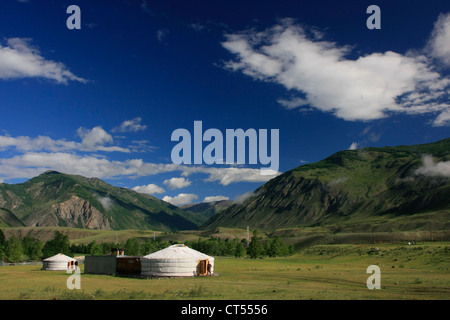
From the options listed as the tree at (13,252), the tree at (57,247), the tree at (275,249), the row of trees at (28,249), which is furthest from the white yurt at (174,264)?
the tree at (57,247)

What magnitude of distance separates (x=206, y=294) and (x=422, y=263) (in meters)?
48.3

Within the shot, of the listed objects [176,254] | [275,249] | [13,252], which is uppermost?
[176,254]

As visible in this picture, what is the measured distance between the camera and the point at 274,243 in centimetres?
13162

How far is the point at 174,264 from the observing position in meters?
49.1

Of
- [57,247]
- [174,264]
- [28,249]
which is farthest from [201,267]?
[28,249]

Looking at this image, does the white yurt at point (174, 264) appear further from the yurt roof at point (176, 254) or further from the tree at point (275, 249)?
the tree at point (275, 249)

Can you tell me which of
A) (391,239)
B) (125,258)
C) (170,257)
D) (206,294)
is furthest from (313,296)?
(391,239)

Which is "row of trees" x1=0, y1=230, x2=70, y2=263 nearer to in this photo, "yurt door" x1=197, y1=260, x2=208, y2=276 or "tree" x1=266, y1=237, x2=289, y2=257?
"tree" x1=266, y1=237, x2=289, y2=257

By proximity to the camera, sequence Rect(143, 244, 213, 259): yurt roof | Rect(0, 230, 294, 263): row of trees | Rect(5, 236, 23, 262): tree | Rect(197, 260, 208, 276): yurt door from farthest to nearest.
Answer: Rect(0, 230, 294, 263): row of trees → Rect(5, 236, 23, 262): tree → Rect(197, 260, 208, 276): yurt door → Rect(143, 244, 213, 259): yurt roof

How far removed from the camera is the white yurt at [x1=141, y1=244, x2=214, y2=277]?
49.1 m

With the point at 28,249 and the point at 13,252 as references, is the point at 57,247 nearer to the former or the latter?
the point at 28,249

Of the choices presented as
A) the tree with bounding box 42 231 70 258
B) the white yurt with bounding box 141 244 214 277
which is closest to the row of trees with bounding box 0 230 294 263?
the tree with bounding box 42 231 70 258

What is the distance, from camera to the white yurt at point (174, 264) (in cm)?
4906
